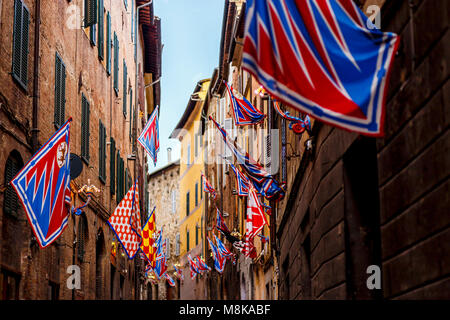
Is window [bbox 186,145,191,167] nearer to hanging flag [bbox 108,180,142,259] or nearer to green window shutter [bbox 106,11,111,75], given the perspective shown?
green window shutter [bbox 106,11,111,75]

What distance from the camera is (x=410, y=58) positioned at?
6.27 meters

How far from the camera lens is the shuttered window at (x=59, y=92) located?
52.7 feet

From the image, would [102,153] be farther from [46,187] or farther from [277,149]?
[46,187]

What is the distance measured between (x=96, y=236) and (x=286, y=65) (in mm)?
16175

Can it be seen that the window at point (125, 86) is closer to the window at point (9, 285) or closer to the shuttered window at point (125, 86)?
the shuttered window at point (125, 86)

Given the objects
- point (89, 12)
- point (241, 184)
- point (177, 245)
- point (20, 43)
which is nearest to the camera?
point (20, 43)

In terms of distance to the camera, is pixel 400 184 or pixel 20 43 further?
pixel 20 43

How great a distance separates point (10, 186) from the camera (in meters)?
12.8

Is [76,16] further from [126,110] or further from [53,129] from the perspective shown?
[126,110]

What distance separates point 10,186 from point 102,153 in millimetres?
9263

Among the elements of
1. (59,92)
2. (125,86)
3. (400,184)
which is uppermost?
(125,86)

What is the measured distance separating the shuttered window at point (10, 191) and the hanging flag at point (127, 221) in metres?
3.75

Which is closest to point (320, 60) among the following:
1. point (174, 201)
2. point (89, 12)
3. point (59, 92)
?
point (59, 92)
